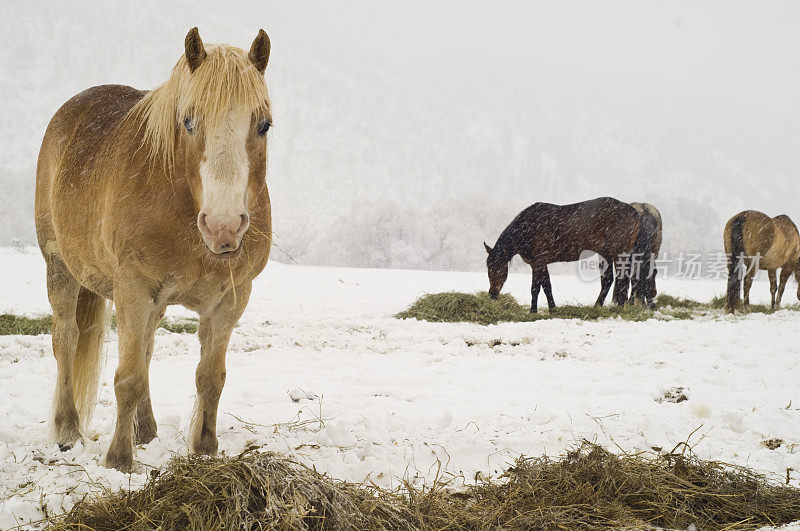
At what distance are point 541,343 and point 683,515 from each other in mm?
4003

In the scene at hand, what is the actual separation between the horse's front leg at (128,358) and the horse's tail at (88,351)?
35.3 inches

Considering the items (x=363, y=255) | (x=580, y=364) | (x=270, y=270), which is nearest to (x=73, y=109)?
(x=580, y=364)

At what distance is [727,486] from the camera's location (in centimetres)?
215

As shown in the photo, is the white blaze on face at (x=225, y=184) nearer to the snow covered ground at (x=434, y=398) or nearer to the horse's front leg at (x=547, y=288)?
the snow covered ground at (x=434, y=398)

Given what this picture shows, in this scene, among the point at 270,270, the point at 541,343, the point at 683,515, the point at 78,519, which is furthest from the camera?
the point at 270,270

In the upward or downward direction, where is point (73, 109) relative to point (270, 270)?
upward

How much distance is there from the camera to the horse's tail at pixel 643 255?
10.7 meters

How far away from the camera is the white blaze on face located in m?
1.81

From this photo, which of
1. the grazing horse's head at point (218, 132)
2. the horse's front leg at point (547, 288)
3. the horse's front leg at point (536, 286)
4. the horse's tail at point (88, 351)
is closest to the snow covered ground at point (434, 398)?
the horse's tail at point (88, 351)

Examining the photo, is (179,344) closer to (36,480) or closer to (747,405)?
(36,480)

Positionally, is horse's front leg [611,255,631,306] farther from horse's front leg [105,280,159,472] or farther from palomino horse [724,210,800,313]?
horse's front leg [105,280,159,472]

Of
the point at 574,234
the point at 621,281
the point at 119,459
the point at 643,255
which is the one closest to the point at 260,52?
the point at 119,459

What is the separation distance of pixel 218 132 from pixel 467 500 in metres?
1.76

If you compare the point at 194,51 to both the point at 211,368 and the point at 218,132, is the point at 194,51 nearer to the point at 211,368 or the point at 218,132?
the point at 218,132
